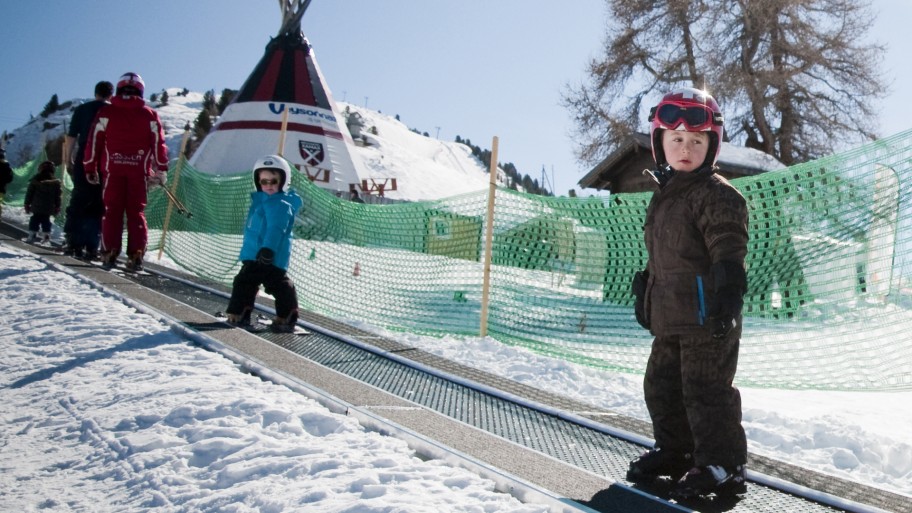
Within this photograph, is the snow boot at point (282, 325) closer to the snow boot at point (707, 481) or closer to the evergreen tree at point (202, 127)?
the snow boot at point (707, 481)

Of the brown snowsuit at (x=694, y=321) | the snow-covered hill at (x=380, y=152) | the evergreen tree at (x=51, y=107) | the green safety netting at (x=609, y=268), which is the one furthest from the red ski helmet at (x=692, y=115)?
the evergreen tree at (x=51, y=107)

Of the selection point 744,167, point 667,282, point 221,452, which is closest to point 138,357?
point 221,452

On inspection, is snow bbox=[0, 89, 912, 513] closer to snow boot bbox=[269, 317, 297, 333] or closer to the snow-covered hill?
snow boot bbox=[269, 317, 297, 333]

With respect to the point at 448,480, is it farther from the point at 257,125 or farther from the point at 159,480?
the point at 257,125

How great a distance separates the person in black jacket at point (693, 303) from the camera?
2.74 metres

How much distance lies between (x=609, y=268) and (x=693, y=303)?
471 centimetres

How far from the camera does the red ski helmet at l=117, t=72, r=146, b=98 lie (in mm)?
8148

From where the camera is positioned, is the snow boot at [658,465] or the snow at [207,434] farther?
the snow boot at [658,465]

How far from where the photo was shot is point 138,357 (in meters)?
4.34

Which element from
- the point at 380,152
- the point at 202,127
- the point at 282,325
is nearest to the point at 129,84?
the point at 282,325

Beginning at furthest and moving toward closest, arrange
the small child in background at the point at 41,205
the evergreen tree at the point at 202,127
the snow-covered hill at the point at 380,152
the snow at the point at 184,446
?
the snow-covered hill at the point at 380,152 < the evergreen tree at the point at 202,127 < the small child in background at the point at 41,205 < the snow at the point at 184,446

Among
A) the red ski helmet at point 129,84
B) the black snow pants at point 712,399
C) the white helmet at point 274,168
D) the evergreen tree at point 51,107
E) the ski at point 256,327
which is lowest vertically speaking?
the ski at point 256,327

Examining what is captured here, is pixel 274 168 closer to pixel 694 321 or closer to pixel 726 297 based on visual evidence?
pixel 694 321

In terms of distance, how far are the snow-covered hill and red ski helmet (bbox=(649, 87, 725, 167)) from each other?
198 ft
